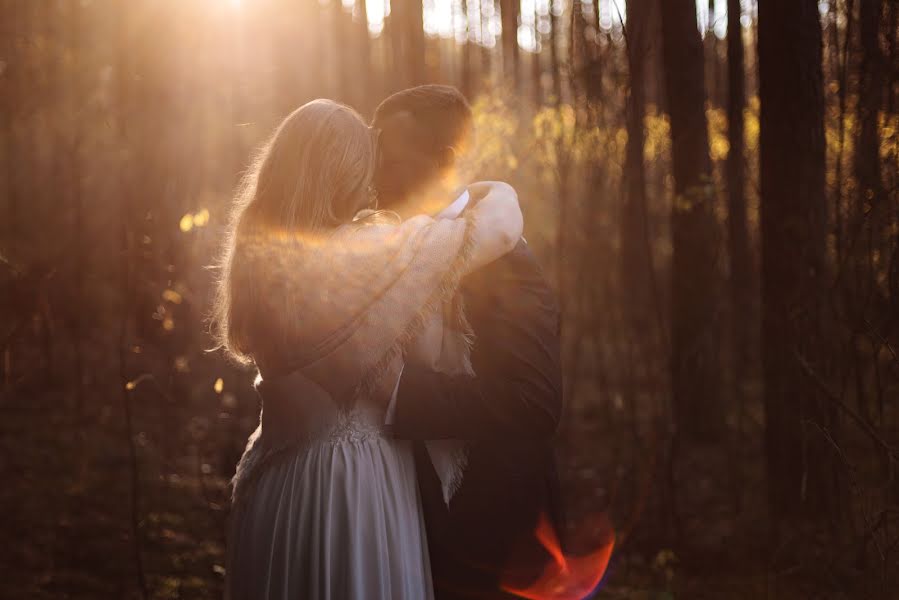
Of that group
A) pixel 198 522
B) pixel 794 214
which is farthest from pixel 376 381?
pixel 198 522

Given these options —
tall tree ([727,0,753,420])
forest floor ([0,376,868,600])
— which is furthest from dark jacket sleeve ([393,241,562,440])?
tall tree ([727,0,753,420])

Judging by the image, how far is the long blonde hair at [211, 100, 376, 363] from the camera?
2266 mm

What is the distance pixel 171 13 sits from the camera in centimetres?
624

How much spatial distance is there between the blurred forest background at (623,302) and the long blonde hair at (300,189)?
1879 mm

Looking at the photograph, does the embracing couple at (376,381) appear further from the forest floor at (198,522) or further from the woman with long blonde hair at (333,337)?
the forest floor at (198,522)

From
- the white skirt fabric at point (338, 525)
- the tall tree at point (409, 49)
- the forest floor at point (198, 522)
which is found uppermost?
the tall tree at point (409, 49)

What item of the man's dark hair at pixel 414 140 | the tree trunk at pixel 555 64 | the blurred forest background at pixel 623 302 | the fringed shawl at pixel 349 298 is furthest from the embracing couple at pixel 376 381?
the tree trunk at pixel 555 64

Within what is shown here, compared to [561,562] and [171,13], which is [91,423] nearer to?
[171,13]

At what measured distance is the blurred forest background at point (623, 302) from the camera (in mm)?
4551

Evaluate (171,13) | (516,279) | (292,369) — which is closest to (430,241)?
(516,279)

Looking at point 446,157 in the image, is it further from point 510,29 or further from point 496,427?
point 510,29

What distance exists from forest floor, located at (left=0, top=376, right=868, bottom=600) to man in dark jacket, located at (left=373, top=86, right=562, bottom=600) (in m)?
2.81

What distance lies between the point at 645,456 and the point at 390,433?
15.2ft

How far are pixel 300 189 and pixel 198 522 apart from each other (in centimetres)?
521
